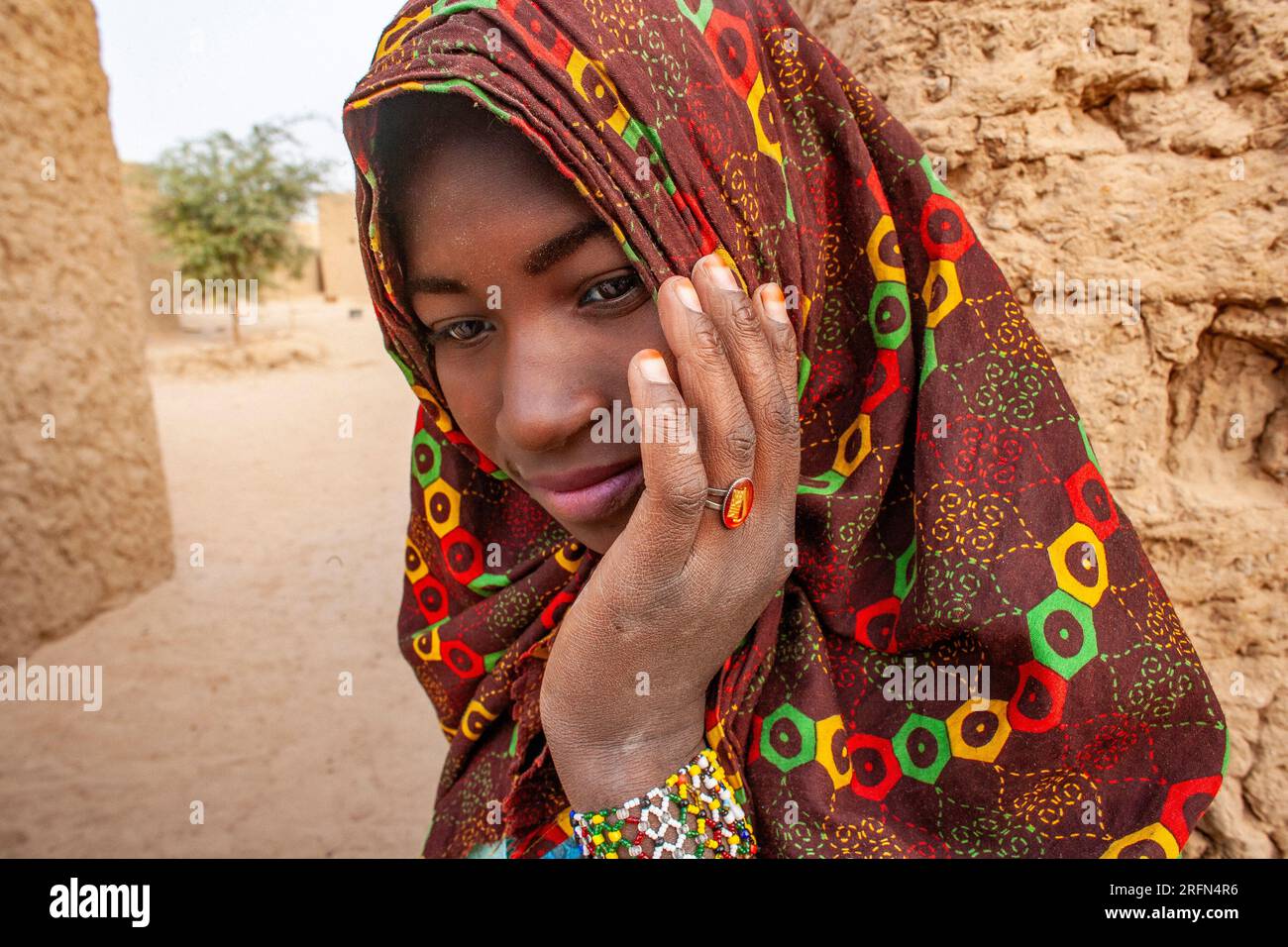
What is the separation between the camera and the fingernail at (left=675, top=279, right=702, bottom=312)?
35.2 inches

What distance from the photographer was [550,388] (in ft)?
3.20

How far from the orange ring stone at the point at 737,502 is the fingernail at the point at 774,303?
20 cm

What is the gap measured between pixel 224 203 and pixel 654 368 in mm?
16809

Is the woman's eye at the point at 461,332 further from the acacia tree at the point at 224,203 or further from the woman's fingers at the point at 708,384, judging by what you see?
the acacia tree at the point at 224,203

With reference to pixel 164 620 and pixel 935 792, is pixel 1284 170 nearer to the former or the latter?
pixel 935 792

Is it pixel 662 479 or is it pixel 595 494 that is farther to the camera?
pixel 595 494

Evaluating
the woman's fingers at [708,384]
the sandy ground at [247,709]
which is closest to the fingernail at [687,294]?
the woman's fingers at [708,384]

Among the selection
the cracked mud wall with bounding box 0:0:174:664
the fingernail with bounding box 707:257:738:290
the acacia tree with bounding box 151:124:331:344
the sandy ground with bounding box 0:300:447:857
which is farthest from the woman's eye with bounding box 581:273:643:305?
the acacia tree with bounding box 151:124:331:344

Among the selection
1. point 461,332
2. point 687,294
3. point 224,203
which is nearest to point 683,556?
point 687,294

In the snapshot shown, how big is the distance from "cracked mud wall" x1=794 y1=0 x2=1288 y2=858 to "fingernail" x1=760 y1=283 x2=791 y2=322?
619mm

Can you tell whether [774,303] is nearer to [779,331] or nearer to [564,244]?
[779,331]

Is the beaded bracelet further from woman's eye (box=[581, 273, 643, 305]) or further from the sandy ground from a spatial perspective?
the sandy ground

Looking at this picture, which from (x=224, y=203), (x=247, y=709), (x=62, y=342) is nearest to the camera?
(x=247, y=709)
